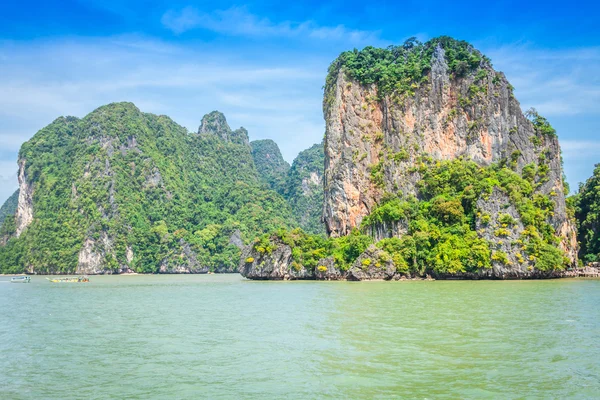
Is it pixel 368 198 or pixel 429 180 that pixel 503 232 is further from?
pixel 368 198

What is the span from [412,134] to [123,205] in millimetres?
61785

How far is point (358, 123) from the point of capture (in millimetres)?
70750

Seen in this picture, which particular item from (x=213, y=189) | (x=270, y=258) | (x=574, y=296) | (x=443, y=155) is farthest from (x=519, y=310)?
(x=213, y=189)

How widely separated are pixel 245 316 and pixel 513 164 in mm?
47817

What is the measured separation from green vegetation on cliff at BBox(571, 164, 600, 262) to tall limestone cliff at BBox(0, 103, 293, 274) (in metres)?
60.0

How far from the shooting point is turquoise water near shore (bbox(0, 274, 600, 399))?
10953mm

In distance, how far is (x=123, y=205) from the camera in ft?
352

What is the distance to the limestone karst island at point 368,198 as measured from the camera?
5288 cm

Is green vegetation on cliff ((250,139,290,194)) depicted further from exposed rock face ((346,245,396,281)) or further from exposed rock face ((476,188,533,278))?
exposed rock face ((476,188,533,278))

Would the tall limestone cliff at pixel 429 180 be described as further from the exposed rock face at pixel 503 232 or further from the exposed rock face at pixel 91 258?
the exposed rock face at pixel 91 258

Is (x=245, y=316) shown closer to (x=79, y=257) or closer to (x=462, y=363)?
(x=462, y=363)

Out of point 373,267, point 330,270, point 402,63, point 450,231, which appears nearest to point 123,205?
point 402,63

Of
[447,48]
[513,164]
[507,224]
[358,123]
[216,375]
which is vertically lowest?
[216,375]

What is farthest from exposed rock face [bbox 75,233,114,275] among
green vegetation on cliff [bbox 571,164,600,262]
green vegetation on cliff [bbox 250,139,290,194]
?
green vegetation on cliff [bbox 250,139,290,194]
